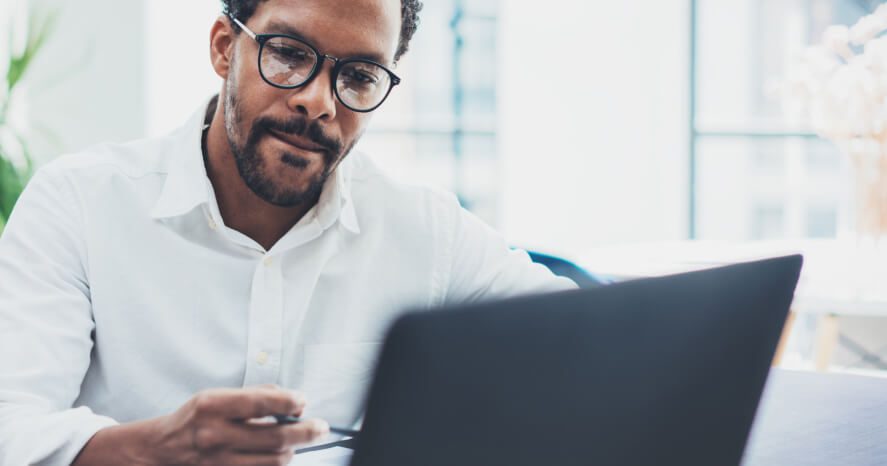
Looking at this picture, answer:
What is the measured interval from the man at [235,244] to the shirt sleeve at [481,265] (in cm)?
6

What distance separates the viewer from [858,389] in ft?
3.71

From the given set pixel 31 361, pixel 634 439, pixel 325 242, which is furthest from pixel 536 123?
pixel 634 439

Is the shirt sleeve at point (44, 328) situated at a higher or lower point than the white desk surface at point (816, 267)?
higher

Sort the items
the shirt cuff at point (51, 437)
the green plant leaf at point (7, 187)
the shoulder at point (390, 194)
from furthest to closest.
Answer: the green plant leaf at point (7, 187) → the shoulder at point (390, 194) → the shirt cuff at point (51, 437)

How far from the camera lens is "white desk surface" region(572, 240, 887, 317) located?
89.2 inches

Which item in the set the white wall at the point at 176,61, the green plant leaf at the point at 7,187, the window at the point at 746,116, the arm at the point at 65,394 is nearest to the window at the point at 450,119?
the white wall at the point at 176,61

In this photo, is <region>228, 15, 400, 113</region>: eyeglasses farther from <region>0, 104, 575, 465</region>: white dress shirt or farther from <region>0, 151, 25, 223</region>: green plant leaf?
<region>0, 151, 25, 223</region>: green plant leaf

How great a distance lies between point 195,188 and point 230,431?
0.60 metres

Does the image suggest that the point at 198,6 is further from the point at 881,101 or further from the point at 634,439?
the point at 634,439

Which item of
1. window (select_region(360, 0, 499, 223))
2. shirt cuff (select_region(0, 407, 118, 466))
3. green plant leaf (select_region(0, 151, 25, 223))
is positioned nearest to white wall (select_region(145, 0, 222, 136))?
green plant leaf (select_region(0, 151, 25, 223))

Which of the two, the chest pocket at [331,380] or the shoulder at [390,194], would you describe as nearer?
the chest pocket at [331,380]

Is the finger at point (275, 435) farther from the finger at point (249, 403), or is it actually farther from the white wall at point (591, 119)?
the white wall at point (591, 119)

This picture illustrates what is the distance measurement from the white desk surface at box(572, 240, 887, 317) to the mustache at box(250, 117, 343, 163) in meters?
1.21

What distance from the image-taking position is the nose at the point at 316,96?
1.05 metres
